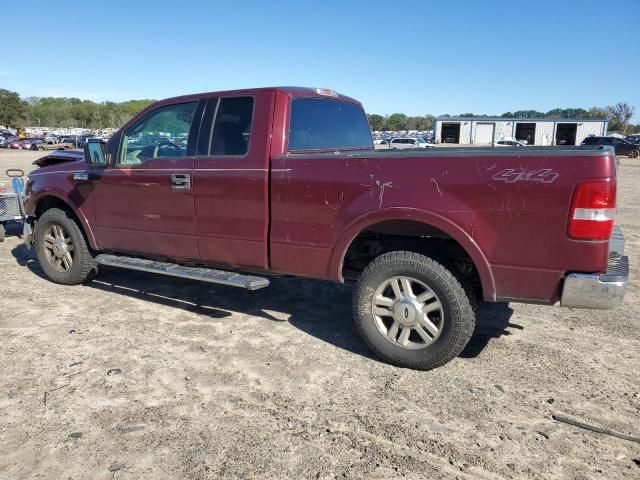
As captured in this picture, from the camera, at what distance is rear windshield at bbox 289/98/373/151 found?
420 cm

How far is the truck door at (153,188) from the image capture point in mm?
4414

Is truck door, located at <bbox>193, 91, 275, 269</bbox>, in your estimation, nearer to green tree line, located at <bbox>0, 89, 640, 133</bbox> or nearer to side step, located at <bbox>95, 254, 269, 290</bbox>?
side step, located at <bbox>95, 254, 269, 290</bbox>

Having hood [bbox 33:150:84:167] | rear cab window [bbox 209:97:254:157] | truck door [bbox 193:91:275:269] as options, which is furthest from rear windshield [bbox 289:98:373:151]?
hood [bbox 33:150:84:167]

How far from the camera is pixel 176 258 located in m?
4.66

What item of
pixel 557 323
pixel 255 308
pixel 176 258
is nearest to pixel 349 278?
pixel 255 308

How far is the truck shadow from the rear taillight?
1.37 metres

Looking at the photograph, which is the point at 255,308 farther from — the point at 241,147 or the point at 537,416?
the point at 537,416

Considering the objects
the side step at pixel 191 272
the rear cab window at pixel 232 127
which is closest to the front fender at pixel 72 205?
the side step at pixel 191 272

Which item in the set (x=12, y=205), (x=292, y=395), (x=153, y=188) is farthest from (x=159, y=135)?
(x=12, y=205)

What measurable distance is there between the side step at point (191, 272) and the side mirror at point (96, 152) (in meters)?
0.94

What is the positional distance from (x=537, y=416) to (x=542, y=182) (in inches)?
55.7

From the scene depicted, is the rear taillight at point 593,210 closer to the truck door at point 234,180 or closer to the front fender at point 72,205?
the truck door at point 234,180

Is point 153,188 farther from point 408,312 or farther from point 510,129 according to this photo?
point 510,129

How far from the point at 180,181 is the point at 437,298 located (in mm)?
2390
